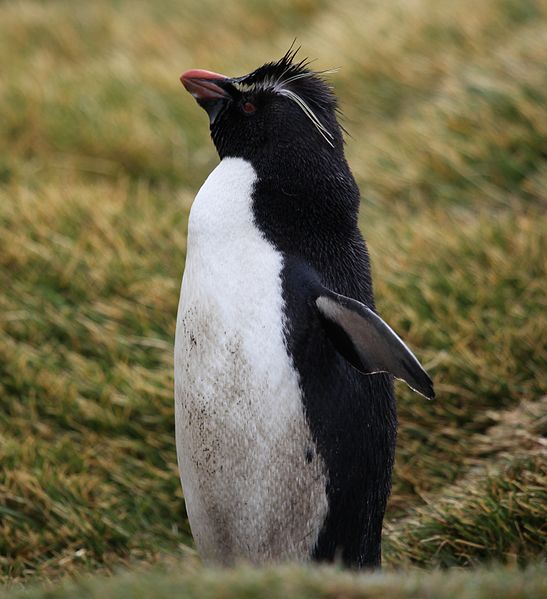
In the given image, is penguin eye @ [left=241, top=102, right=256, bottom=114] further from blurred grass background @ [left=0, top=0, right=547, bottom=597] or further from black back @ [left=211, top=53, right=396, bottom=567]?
blurred grass background @ [left=0, top=0, right=547, bottom=597]

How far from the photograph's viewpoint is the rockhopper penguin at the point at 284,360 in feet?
9.52

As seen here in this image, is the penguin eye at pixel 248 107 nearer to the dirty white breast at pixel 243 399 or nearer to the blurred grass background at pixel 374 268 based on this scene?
the dirty white breast at pixel 243 399

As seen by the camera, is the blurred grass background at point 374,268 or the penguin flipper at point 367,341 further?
the blurred grass background at point 374,268

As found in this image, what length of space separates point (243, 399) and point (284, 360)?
16cm

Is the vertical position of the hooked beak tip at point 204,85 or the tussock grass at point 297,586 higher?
the hooked beak tip at point 204,85

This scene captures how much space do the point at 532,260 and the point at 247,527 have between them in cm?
221

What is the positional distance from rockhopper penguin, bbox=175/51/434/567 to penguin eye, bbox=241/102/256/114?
3 cm

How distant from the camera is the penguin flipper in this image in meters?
2.78

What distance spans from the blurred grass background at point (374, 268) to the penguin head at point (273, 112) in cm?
127

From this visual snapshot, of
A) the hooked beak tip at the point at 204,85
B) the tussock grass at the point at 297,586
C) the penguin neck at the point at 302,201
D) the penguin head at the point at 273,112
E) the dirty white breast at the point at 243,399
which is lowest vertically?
the tussock grass at the point at 297,586

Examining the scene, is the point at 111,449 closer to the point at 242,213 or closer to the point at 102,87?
the point at 242,213

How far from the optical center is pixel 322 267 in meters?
3.02

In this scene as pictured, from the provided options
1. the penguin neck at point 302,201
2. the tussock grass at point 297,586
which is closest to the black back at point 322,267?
the penguin neck at point 302,201

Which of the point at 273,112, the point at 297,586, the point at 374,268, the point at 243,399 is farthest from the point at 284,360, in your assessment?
the point at 374,268
